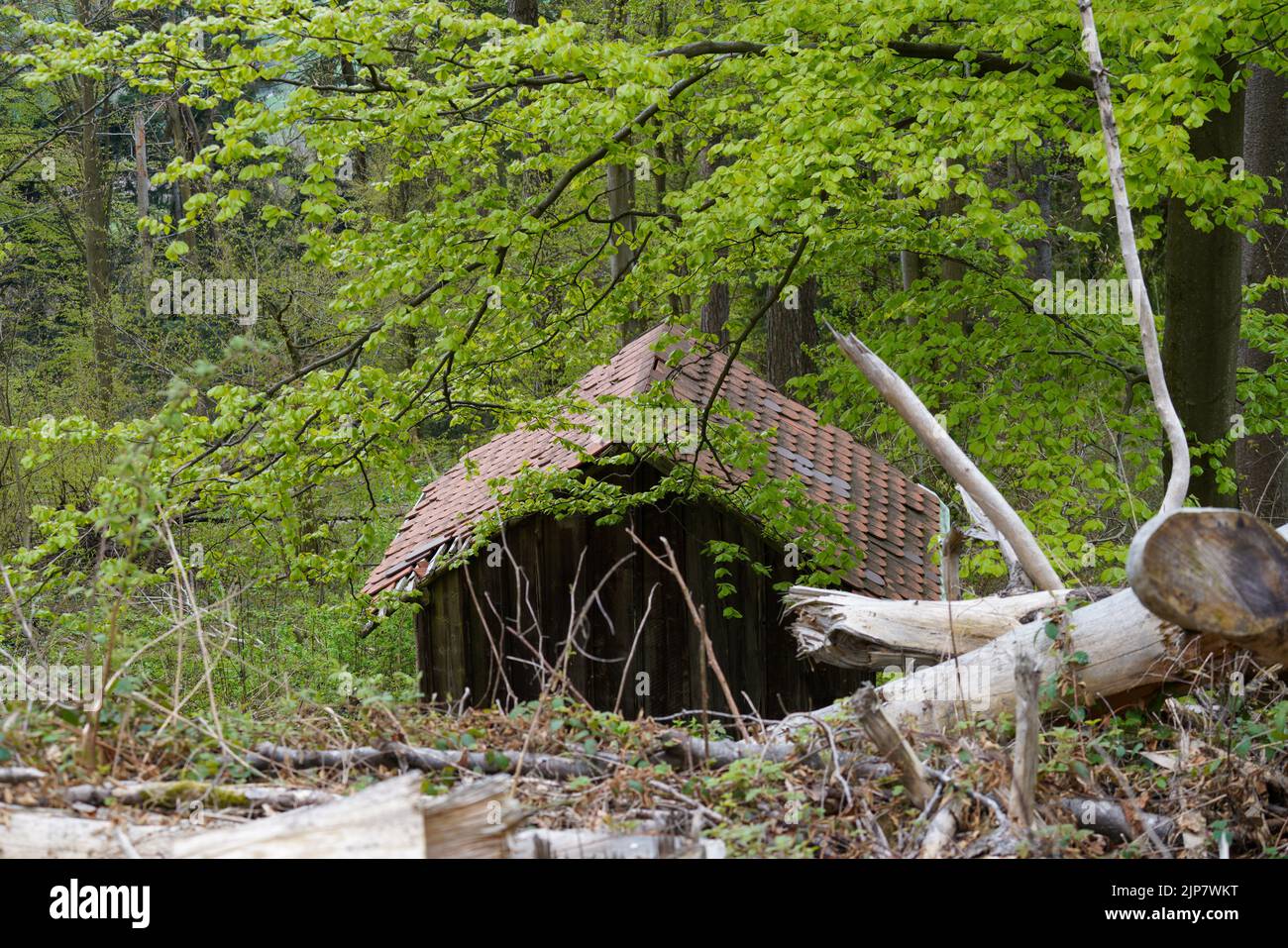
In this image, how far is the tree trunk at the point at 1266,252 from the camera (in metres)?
13.9

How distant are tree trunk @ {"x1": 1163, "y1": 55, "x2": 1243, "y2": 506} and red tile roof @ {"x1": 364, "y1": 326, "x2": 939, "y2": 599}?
7.99ft

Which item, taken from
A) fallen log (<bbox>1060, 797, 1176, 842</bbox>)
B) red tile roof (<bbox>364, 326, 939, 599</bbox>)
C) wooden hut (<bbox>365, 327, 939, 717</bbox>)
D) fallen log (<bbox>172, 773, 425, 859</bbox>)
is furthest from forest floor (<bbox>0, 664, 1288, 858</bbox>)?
wooden hut (<bbox>365, 327, 939, 717</bbox>)

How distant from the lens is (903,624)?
18.5ft

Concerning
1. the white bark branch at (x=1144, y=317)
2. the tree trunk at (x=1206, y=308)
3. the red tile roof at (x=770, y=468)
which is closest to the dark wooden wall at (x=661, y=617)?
the red tile roof at (x=770, y=468)

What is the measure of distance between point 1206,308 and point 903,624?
5.74m

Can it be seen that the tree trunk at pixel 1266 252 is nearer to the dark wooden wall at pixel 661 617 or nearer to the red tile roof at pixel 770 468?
the red tile roof at pixel 770 468

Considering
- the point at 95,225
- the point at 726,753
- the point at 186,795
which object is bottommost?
the point at 726,753

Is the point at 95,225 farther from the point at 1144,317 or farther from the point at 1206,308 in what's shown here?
the point at 1144,317

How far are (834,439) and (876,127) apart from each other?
782cm

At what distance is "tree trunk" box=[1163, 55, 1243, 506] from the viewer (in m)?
9.70

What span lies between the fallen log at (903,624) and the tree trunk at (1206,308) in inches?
201

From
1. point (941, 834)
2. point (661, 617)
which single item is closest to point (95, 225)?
point (661, 617)
